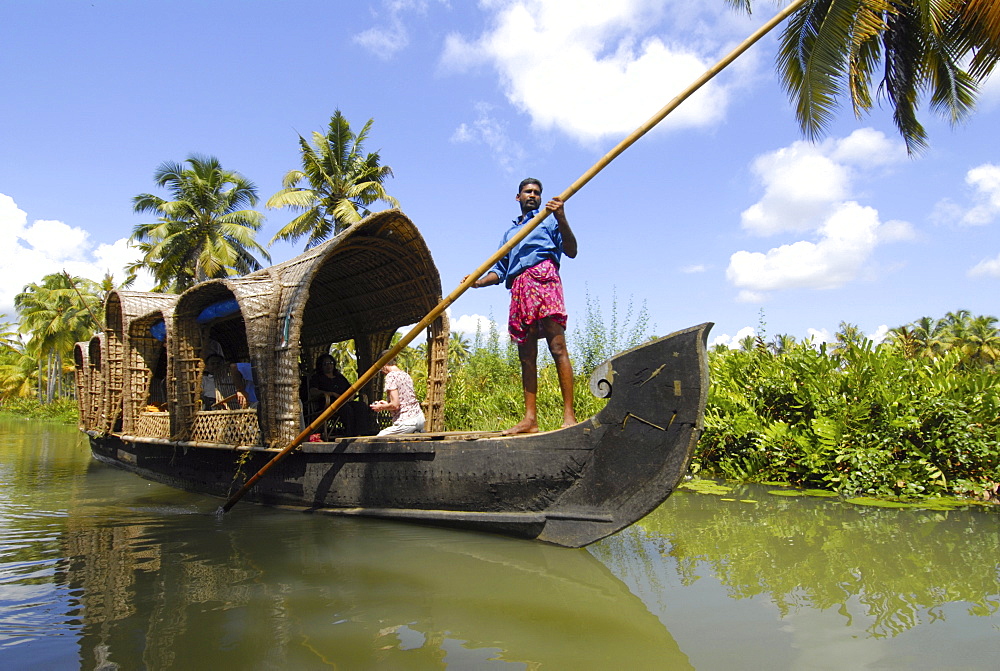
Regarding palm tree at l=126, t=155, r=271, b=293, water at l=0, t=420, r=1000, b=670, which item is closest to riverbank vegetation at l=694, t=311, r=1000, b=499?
water at l=0, t=420, r=1000, b=670

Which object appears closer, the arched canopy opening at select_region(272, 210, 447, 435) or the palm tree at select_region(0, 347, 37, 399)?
the arched canopy opening at select_region(272, 210, 447, 435)

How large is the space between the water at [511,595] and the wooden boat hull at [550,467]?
184 millimetres

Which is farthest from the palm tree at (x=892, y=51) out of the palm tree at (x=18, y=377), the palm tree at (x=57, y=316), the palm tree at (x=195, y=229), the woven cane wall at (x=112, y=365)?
the palm tree at (x=18, y=377)

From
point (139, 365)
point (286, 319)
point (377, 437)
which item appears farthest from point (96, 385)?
point (377, 437)

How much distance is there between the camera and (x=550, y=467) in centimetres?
357

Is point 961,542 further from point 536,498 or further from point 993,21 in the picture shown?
point 993,21

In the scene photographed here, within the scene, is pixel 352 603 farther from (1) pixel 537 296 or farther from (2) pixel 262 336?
(2) pixel 262 336

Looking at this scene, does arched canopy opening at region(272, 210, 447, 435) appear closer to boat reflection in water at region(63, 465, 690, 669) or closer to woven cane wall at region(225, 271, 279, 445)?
woven cane wall at region(225, 271, 279, 445)

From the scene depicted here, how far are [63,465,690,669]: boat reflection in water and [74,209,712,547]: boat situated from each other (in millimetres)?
325

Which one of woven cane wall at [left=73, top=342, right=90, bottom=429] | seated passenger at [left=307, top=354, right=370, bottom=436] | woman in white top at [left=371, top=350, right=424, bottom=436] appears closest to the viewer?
woman in white top at [left=371, top=350, right=424, bottom=436]

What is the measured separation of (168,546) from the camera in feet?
13.2

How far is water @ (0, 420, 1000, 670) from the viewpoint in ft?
7.59

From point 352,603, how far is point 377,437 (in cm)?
178

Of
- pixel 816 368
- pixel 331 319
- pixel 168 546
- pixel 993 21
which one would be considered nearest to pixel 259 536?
pixel 168 546
